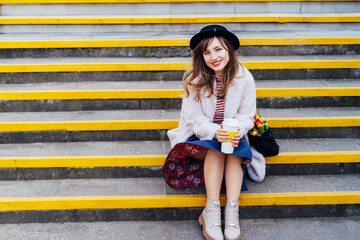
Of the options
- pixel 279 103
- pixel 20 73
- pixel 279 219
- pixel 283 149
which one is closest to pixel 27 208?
pixel 20 73

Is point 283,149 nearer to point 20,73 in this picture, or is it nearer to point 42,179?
point 42,179

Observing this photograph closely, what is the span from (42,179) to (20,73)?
139 cm

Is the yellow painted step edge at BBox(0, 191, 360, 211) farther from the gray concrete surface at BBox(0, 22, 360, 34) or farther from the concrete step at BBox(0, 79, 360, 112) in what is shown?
the gray concrete surface at BBox(0, 22, 360, 34)

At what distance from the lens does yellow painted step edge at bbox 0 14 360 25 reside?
495 centimetres

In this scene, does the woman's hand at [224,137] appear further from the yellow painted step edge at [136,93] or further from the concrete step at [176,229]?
the yellow painted step edge at [136,93]

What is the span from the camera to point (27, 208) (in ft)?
9.21

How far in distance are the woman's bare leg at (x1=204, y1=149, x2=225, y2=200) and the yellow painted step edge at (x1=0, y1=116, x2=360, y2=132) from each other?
31.8 inches

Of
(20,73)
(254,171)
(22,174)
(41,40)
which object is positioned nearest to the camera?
(254,171)

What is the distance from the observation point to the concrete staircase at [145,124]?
9.18 feet

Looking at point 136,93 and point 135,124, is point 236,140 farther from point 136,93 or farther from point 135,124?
point 136,93

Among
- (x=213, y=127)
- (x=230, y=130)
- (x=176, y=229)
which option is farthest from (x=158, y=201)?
(x=230, y=130)

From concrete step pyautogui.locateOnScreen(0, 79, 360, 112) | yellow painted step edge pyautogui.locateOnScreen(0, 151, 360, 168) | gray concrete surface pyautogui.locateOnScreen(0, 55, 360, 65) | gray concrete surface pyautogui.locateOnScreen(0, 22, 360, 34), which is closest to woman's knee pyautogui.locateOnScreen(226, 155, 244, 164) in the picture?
yellow painted step edge pyautogui.locateOnScreen(0, 151, 360, 168)

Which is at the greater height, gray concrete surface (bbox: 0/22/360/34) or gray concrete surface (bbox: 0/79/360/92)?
gray concrete surface (bbox: 0/22/360/34)

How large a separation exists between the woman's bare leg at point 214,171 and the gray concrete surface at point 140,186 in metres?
0.27
